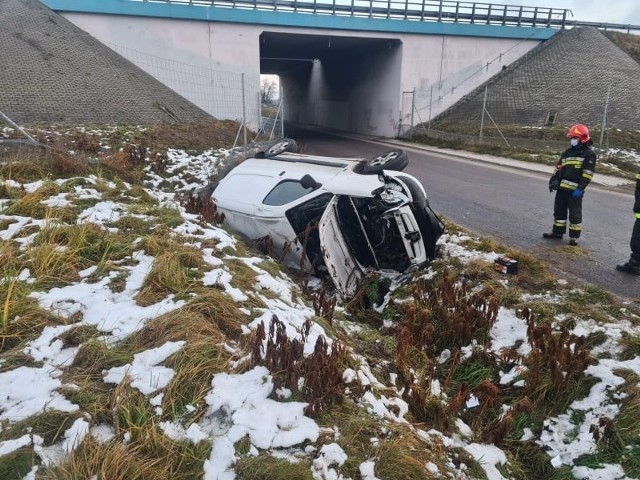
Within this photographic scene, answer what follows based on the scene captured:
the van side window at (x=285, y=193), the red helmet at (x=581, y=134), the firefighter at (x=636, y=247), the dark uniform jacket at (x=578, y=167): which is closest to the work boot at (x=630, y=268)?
the firefighter at (x=636, y=247)

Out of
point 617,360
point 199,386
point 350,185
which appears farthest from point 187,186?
point 617,360

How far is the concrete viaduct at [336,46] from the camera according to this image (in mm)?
20500

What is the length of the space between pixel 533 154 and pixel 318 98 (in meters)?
23.9

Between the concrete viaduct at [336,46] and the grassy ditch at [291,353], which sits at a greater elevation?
the concrete viaduct at [336,46]

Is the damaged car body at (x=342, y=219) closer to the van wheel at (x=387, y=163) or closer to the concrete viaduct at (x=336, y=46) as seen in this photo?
the van wheel at (x=387, y=163)

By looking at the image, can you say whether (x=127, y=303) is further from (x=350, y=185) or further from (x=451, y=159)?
(x=451, y=159)

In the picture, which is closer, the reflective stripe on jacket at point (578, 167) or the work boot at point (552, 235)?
the reflective stripe on jacket at point (578, 167)

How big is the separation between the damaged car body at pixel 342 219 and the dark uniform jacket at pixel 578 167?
7.04ft

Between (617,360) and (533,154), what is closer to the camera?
(617,360)

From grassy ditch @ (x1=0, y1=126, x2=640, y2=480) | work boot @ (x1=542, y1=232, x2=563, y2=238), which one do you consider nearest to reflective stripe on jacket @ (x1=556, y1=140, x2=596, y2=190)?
work boot @ (x1=542, y1=232, x2=563, y2=238)

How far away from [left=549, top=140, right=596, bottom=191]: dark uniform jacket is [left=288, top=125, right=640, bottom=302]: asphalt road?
→ 0.86m

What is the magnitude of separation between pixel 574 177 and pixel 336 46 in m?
23.8

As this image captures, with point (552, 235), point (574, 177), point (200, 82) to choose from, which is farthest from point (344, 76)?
point (574, 177)

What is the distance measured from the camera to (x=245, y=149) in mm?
9742
